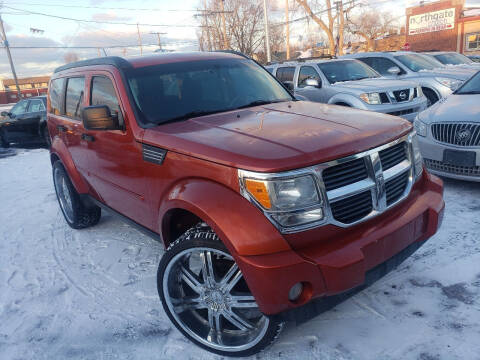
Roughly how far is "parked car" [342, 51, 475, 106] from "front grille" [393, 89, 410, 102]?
4.29 feet

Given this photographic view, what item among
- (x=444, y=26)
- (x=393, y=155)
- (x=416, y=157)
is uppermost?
(x=444, y=26)

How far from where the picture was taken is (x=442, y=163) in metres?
4.72

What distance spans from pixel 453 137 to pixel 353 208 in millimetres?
3138

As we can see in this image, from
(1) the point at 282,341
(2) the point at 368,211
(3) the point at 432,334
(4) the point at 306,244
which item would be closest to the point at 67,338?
(1) the point at 282,341

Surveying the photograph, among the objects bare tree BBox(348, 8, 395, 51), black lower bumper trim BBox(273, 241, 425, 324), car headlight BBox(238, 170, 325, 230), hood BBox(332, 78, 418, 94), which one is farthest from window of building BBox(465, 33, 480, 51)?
car headlight BBox(238, 170, 325, 230)

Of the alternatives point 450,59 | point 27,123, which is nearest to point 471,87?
point 450,59

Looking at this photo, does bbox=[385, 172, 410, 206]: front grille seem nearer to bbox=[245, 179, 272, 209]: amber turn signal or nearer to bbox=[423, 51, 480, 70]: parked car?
bbox=[245, 179, 272, 209]: amber turn signal

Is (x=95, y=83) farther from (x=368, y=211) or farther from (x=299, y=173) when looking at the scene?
(x=368, y=211)

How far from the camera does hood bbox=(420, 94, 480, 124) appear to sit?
4.55m

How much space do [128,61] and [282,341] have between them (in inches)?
102

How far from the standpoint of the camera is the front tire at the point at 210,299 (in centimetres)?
228

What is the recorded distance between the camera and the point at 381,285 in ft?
9.69

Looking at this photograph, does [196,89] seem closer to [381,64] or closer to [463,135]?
[463,135]

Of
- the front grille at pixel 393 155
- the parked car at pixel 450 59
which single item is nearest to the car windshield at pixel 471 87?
the front grille at pixel 393 155
